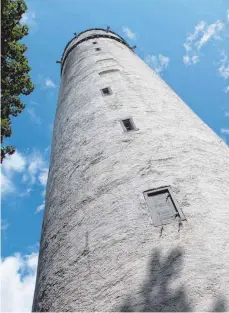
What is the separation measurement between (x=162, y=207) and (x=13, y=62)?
4.51 metres

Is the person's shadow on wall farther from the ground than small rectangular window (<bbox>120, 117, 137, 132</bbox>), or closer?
closer

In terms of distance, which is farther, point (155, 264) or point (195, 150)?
point (195, 150)

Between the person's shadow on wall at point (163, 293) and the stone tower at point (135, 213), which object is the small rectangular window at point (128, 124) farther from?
the person's shadow on wall at point (163, 293)

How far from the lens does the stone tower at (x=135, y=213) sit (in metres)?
4.63

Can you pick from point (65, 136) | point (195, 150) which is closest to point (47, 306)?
point (195, 150)

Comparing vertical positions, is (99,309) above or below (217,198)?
below

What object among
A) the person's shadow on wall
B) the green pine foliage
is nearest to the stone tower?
the person's shadow on wall

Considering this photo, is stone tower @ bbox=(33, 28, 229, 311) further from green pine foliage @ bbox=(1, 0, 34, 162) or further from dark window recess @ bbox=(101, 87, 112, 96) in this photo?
green pine foliage @ bbox=(1, 0, 34, 162)

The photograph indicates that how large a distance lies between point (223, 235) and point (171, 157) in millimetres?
2104

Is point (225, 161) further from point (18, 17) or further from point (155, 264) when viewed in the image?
point (18, 17)

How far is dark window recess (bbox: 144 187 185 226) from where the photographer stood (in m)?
5.54

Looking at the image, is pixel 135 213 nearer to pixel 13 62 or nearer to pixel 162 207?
pixel 162 207

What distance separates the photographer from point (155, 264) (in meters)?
4.80

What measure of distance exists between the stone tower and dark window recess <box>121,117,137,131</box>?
0.08ft
